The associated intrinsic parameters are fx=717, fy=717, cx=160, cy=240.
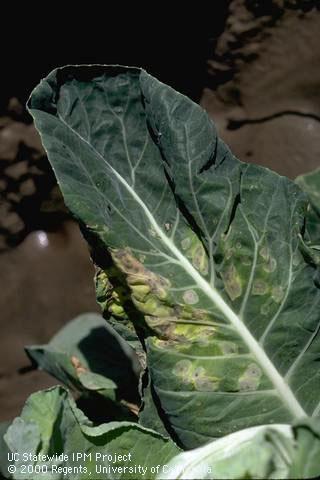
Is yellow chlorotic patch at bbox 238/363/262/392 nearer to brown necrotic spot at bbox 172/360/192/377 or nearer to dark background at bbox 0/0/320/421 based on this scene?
brown necrotic spot at bbox 172/360/192/377

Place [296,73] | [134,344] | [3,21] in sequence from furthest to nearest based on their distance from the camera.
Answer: [296,73]
[3,21]
[134,344]

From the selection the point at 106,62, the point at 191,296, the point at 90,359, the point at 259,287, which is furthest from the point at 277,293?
the point at 106,62

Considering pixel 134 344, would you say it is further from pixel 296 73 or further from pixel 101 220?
pixel 296 73

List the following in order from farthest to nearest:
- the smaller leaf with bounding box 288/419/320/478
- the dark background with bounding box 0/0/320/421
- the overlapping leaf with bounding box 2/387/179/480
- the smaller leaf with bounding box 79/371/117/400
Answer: the dark background with bounding box 0/0/320/421 < the smaller leaf with bounding box 79/371/117/400 < the overlapping leaf with bounding box 2/387/179/480 < the smaller leaf with bounding box 288/419/320/478

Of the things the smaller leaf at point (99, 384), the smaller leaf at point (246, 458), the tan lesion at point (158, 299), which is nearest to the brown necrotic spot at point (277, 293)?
the tan lesion at point (158, 299)

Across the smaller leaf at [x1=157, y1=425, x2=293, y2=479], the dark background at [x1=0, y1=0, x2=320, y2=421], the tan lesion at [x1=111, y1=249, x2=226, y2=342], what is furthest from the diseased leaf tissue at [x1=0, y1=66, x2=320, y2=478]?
the dark background at [x1=0, y1=0, x2=320, y2=421]

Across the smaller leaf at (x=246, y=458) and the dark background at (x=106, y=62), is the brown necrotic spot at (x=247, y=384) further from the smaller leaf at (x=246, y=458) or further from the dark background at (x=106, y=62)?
the dark background at (x=106, y=62)

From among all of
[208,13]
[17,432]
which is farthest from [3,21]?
[17,432]
